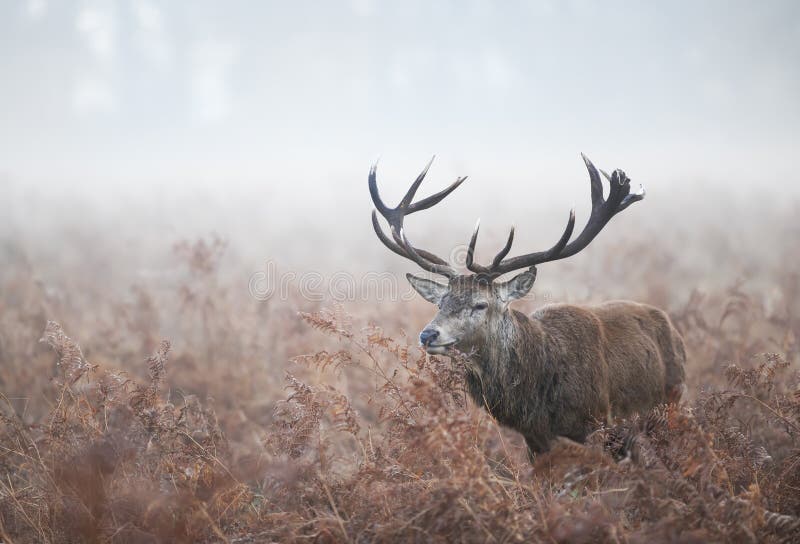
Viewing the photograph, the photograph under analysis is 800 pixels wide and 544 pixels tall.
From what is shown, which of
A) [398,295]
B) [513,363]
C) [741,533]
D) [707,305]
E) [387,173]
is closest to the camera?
[741,533]

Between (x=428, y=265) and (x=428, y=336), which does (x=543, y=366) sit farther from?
(x=428, y=265)

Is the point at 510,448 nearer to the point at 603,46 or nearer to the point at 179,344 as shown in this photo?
the point at 179,344

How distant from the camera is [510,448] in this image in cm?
537

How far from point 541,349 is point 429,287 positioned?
3.94 feet

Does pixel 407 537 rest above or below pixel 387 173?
below

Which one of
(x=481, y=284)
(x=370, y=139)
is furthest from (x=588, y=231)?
(x=370, y=139)

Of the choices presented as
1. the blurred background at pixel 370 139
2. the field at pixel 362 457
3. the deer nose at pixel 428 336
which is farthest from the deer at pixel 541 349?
the blurred background at pixel 370 139

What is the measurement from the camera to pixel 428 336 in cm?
433

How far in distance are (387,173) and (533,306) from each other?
30.2m

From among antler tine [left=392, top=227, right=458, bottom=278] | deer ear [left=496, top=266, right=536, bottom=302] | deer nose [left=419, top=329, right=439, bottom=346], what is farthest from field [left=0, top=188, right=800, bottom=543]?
deer ear [left=496, top=266, right=536, bottom=302]

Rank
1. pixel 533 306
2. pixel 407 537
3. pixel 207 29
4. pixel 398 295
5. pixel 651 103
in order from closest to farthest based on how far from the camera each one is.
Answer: pixel 407 537
pixel 533 306
pixel 398 295
pixel 651 103
pixel 207 29

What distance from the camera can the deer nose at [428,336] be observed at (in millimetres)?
4309

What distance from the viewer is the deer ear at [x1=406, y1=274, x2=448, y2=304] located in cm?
505

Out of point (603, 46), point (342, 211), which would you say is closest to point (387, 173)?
point (342, 211)
